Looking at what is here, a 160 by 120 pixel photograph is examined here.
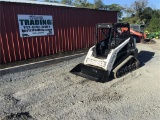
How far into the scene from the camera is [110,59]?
6.71m

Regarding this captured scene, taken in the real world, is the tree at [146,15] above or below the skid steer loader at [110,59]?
above

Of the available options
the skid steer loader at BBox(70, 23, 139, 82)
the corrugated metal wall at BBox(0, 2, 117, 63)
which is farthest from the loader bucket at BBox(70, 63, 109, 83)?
the corrugated metal wall at BBox(0, 2, 117, 63)

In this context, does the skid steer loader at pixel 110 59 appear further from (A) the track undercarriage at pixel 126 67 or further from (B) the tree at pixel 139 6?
(B) the tree at pixel 139 6

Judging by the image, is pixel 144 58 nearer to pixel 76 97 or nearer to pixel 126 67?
pixel 126 67

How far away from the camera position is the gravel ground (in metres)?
4.44

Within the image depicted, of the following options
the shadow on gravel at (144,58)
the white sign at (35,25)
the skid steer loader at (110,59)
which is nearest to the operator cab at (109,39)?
the skid steer loader at (110,59)

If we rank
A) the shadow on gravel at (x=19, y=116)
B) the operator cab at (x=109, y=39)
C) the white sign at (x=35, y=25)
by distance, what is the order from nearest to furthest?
the shadow on gravel at (x=19, y=116) < the operator cab at (x=109, y=39) < the white sign at (x=35, y=25)

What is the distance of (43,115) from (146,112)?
2.51 meters

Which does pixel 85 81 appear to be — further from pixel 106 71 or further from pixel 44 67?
pixel 44 67

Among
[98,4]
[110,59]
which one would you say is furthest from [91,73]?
[98,4]

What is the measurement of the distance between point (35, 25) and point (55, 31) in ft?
4.18

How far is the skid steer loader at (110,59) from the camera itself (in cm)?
671

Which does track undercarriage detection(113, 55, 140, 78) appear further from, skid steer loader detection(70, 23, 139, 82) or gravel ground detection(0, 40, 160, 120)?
gravel ground detection(0, 40, 160, 120)

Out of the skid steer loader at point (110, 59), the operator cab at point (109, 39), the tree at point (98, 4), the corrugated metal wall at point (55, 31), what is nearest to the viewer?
the skid steer loader at point (110, 59)
